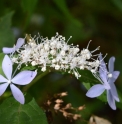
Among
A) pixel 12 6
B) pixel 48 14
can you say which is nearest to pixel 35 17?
pixel 48 14

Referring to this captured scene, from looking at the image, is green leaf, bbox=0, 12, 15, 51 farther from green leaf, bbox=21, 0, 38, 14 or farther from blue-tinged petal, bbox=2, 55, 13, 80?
blue-tinged petal, bbox=2, 55, 13, 80

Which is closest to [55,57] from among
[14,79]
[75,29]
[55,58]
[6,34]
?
[55,58]

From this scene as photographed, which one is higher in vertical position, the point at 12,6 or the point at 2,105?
the point at 12,6

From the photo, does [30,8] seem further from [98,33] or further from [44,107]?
[98,33]

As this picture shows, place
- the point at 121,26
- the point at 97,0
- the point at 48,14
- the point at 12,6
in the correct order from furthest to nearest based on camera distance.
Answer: the point at 121,26 → the point at 97,0 → the point at 48,14 → the point at 12,6

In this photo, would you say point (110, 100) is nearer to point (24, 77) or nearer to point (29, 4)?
point (24, 77)

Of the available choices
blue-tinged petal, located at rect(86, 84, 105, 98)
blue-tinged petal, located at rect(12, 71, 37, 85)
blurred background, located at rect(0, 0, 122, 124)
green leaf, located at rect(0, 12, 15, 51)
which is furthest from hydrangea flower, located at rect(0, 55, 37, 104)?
blurred background, located at rect(0, 0, 122, 124)
